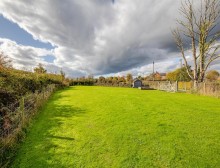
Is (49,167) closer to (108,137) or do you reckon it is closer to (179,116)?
(108,137)

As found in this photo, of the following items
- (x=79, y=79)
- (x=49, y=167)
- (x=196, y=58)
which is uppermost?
(x=196, y=58)

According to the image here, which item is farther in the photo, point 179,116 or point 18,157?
point 179,116

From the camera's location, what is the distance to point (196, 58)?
1085 inches

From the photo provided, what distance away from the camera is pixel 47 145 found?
5.80 m

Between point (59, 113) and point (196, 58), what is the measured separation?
86.3 ft

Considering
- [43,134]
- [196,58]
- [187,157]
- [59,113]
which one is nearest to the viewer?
[187,157]

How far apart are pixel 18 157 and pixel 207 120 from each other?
345 inches

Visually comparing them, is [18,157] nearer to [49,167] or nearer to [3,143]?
[3,143]

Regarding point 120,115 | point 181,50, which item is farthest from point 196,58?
point 120,115

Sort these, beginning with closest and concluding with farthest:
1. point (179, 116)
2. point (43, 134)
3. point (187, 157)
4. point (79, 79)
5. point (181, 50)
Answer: point (187, 157)
point (43, 134)
point (179, 116)
point (181, 50)
point (79, 79)

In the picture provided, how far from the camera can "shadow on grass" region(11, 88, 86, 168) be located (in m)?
4.89

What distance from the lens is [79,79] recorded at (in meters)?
45.5

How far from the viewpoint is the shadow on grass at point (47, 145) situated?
16.1ft

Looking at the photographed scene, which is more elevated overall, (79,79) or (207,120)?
(79,79)
